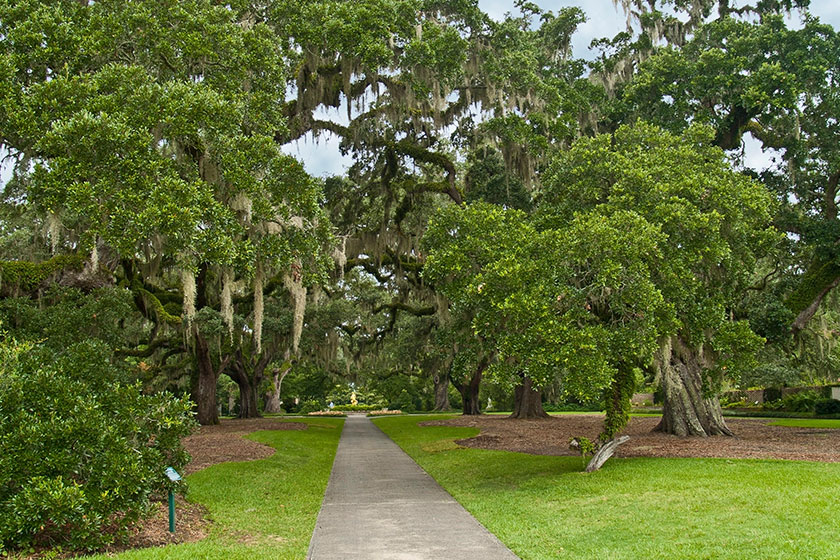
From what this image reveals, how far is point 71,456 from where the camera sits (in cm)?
641

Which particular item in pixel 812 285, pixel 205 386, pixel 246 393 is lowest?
pixel 246 393

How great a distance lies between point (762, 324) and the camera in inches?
683

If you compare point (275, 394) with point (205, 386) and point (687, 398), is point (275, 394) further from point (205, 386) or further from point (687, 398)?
point (687, 398)

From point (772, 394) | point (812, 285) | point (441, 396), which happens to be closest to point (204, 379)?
point (812, 285)

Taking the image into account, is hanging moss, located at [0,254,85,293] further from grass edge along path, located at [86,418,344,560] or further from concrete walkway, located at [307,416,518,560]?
concrete walkway, located at [307,416,518,560]

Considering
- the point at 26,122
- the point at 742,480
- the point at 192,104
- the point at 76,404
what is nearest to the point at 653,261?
the point at 742,480

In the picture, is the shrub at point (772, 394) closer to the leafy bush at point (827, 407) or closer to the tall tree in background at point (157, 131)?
the leafy bush at point (827, 407)

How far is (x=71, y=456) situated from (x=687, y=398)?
14.9 meters

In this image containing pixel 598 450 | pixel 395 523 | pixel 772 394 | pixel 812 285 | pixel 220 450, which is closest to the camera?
pixel 395 523

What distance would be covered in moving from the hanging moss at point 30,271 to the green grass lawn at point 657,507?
9242mm

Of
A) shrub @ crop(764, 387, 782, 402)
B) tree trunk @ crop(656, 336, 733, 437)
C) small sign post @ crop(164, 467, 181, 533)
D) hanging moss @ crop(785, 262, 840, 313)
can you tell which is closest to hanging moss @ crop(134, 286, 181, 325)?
small sign post @ crop(164, 467, 181, 533)

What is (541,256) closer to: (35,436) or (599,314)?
(599,314)

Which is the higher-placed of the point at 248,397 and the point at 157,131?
the point at 157,131

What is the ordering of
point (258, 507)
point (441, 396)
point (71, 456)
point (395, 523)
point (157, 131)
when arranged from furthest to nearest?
point (441, 396)
point (157, 131)
point (258, 507)
point (395, 523)
point (71, 456)
